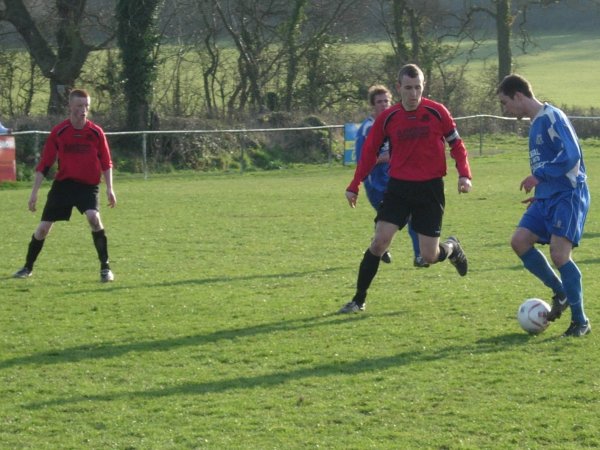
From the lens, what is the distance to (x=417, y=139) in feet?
24.2

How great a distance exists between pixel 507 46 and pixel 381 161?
2710 centimetres

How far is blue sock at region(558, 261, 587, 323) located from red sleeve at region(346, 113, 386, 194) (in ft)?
5.25

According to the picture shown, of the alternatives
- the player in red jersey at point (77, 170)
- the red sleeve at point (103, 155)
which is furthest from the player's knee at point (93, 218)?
the red sleeve at point (103, 155)

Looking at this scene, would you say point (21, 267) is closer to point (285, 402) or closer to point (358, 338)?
point (358, 338)

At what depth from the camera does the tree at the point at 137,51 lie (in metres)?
25.6

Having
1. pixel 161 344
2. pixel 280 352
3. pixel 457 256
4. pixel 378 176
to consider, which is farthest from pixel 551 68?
pixel 280 352

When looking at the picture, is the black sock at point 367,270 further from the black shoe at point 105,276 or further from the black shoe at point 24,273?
the black shoe at point 24,273

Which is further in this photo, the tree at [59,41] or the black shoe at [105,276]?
the tree at [59,41]

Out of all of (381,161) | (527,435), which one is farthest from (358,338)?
(381,161)

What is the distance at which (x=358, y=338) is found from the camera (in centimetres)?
687

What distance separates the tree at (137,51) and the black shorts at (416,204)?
60.8 feet

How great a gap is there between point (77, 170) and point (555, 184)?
447 centimetres

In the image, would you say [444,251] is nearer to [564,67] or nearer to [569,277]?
[569,277]

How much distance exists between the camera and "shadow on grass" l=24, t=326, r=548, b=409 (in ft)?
A: 18.1
